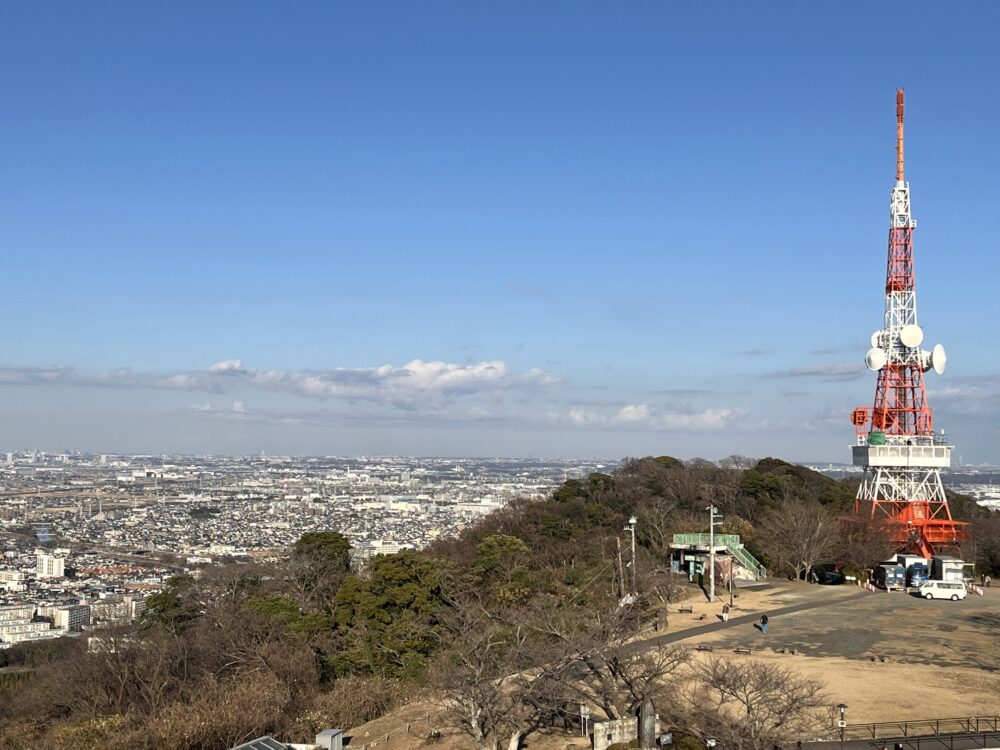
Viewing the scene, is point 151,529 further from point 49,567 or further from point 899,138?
point 899,138

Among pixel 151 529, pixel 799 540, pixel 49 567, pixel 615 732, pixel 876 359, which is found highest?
pixel 876 359

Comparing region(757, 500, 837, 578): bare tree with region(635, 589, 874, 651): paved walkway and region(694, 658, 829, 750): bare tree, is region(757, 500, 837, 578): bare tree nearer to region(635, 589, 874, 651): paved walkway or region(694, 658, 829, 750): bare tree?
region(635, 589, 874, 651): paved walkway

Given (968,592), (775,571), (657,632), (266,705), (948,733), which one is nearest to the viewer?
(948,733)

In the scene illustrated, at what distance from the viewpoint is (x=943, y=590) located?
3080 centimetres

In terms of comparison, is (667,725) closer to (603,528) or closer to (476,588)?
(476,588)


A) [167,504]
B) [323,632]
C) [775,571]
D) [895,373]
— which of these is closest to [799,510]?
[775,571]

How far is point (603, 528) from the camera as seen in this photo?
1797 inches

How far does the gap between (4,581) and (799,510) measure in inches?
2658

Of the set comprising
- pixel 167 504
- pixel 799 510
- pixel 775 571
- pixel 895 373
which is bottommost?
pixel 167 504

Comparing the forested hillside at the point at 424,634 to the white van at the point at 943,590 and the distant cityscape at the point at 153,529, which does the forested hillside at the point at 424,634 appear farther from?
the distant cityscape at the point at 153,529

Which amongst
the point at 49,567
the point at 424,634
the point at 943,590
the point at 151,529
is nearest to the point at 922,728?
the point at 424,634

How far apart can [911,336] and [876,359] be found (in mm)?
1752

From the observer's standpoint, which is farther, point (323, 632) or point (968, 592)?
point (968, 592)

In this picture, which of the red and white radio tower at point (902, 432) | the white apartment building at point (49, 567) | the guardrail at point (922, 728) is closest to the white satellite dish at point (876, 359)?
the red and white radio tower at point (902, 432)
